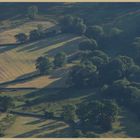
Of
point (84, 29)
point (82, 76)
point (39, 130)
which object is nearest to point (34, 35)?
point (84, 29)

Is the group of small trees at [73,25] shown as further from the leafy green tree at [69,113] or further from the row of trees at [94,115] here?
the row of trees at [94,115]

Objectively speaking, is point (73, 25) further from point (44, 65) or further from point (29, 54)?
point (44, 65)

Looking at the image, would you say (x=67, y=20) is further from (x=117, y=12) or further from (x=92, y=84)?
(x=92, y=84)

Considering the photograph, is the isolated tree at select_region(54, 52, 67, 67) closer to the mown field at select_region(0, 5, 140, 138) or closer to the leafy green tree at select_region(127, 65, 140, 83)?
the mown field at select_region(0, 5, 140, 138)

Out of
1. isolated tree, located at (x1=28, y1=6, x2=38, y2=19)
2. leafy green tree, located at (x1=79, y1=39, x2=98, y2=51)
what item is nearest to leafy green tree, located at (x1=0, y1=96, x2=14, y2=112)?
leafy green tree, located at (x1=79, y1=39, x2=98, y2=51)

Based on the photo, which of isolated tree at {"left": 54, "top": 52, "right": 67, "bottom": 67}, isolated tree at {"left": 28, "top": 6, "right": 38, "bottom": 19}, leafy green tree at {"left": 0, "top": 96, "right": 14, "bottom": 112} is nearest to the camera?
leafy green tree at {"left": 0, "top": 96, "right": 14, "bottom": 112}

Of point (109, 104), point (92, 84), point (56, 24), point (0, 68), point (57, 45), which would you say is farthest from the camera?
point (56, 24)

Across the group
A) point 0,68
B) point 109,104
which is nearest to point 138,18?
point 0,68
